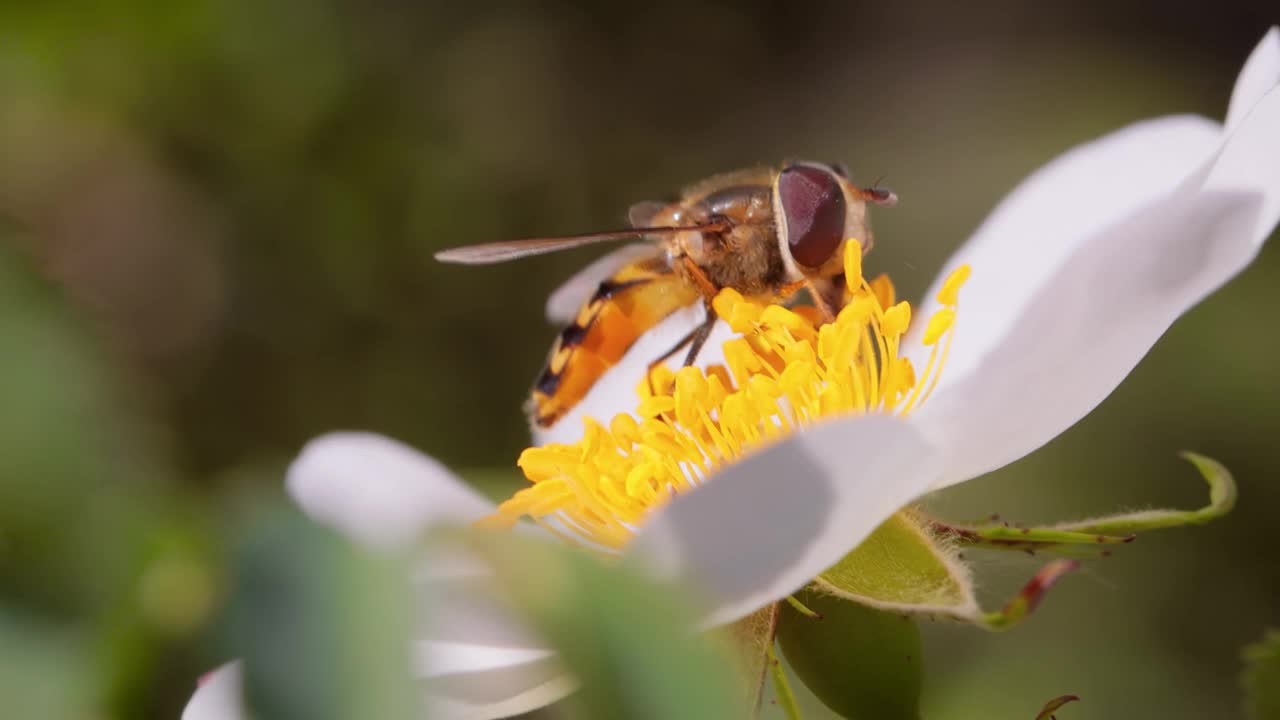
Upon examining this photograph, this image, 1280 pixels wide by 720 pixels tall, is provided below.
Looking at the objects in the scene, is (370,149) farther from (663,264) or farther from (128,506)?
(128,506)

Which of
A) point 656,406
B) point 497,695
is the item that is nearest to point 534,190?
point 656,406

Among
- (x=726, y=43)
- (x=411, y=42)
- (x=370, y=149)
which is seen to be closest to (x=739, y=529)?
Result: (x=370, y=149)

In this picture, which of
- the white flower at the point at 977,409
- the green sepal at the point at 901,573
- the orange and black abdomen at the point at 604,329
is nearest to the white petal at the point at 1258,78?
the white flower at the point at 977,409

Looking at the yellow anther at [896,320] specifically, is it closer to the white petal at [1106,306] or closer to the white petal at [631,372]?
the white petal at [1106,306]

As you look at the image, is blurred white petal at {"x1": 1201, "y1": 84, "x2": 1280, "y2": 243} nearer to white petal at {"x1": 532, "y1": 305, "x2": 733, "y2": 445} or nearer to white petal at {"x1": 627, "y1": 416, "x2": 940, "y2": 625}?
white petal at {"x1": 627, "y1": 416, "x2": 940, "y2": 625}

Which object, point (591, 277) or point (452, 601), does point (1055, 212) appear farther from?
point (452, 601)
